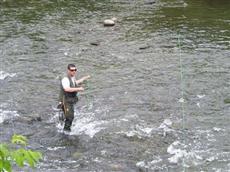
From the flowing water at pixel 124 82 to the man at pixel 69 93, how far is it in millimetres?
510

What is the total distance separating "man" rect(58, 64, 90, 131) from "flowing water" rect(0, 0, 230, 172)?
510 mm

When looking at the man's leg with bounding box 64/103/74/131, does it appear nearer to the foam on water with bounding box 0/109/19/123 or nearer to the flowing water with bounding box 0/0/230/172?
the flowing water with bounding box 0/0/230/172

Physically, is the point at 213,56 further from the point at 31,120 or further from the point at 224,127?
the point at 31,120

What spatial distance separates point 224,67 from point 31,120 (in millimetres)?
7486

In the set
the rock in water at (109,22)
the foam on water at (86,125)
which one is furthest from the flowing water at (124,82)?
the rock in water at (109,22)

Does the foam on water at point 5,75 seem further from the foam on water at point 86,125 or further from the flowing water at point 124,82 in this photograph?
the foam on water at point 86,125

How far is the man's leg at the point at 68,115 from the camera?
13.1 meters

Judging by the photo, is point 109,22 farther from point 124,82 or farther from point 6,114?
point 6,114

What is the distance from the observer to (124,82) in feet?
55.6

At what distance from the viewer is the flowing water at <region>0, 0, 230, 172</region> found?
480 inches

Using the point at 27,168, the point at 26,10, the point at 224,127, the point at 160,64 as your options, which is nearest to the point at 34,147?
the point at 27,168

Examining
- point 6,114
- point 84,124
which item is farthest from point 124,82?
point 6,114

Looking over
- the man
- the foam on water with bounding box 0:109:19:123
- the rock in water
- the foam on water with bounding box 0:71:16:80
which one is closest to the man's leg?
the man

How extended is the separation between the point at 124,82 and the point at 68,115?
13.6 ft
